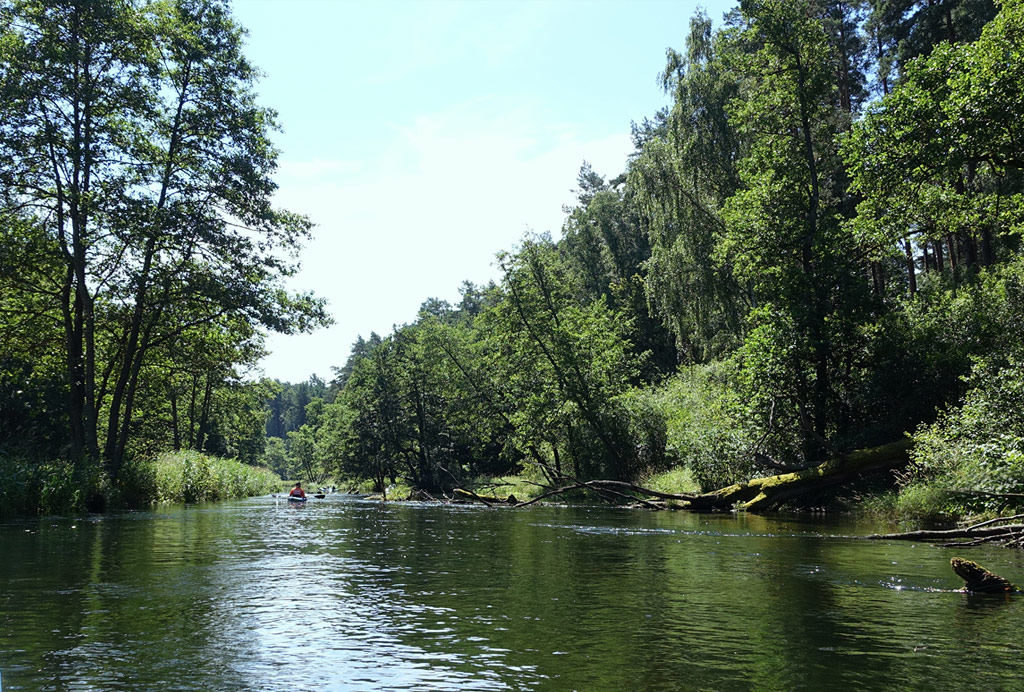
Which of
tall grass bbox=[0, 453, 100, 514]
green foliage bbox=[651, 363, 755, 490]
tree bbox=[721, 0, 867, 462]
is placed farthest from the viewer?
green foliage bbox=[651, 363, 755, 490]

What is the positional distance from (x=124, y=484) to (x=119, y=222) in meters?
11.3

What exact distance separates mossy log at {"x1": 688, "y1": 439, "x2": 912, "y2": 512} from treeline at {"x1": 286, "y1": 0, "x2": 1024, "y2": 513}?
1562 millimetres

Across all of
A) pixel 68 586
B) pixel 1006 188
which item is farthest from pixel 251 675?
pixel 1006 188

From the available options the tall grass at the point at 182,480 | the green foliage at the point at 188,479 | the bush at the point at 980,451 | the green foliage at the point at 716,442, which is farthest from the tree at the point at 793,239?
the green foliage at the point at 188,479

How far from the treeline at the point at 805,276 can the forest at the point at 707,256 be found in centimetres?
13

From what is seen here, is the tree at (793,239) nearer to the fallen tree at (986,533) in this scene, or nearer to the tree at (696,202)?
the tree at (696,202)

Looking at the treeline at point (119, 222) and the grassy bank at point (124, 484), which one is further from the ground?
the treeline at point (119, 222)

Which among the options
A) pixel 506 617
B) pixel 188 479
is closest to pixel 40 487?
pixel 188 479

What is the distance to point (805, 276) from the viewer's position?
29.8m

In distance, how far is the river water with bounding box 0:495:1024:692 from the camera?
6.86m

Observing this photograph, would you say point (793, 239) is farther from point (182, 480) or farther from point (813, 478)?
point (182, 480)

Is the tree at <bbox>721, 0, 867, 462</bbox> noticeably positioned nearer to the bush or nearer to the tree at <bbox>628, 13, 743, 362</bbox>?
the bush

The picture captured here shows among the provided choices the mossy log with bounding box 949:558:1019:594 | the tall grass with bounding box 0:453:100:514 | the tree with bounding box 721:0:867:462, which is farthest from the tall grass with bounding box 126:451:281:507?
the mossy log with bounding box 949:558:1019:594

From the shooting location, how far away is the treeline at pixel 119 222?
2962 cm
